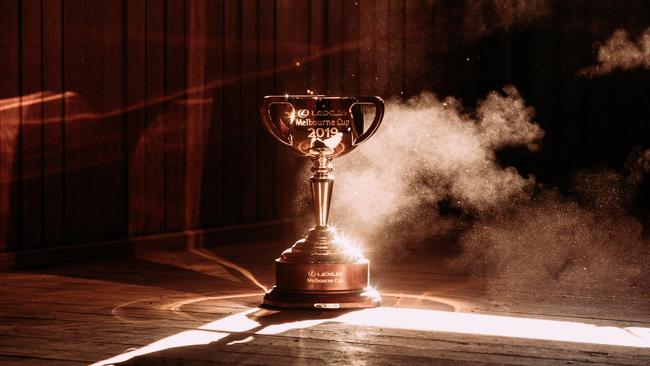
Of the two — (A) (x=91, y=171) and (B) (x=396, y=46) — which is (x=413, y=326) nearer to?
(A) (x=91, y=171)

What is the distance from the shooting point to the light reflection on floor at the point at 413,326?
10.8 feet

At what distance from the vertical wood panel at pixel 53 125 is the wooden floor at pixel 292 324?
332 mm

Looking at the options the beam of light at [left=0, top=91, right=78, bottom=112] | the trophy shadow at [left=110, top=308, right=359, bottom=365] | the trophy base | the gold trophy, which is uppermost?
the beam of light at [left=0, top=91, right=78, bottom=112]

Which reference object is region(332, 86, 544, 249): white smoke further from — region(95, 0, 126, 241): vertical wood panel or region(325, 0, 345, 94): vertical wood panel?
region(95, 0, 126, 241): vertical wood panel

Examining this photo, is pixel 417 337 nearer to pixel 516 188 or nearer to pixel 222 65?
pixel 222 65

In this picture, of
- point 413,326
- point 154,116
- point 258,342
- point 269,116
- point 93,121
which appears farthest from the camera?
point 154,116

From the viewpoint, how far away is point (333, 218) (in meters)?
6.82

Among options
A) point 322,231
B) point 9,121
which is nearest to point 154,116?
point 9,121

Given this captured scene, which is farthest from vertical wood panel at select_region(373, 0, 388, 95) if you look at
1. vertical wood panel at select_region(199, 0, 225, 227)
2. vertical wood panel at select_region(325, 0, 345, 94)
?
vertical wood panel at select_region(199, 0, 225, 227)

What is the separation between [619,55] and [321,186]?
5.92 meters

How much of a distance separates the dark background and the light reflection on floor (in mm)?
1785

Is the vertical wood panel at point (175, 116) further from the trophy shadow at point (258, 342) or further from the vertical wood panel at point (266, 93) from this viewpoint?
the trophy shadow at point (258, 342)

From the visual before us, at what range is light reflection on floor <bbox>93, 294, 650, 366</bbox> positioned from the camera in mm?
3307

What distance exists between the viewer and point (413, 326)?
11.6 feet
